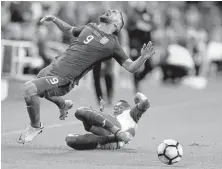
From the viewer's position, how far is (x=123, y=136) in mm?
8914

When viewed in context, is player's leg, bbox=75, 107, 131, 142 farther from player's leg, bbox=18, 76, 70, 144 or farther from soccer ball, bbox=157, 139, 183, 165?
soccer ball, bbox=157, 139, 183, 165

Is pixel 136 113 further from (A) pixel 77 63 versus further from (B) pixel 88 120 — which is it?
(A) pixel 77 63

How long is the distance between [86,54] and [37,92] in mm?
870

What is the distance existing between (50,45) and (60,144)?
35.3 feet

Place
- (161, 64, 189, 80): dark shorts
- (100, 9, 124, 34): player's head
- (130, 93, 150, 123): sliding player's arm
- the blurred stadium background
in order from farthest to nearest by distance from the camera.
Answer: (161, 64, 189, 80): dark shorts < (100, 9, 124, 34): player's head < (130, 93, 150, 123): sliding player's arm < the blurred stadium background

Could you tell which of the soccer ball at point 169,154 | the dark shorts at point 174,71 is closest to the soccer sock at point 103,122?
the soccer ball at point 169,154

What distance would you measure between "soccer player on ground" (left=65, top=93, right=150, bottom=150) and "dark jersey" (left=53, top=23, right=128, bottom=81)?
2.14ft

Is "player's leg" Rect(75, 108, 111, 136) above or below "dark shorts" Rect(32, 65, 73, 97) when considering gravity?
below

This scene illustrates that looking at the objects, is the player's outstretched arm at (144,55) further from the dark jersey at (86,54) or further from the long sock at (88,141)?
the long sock at (88,141)

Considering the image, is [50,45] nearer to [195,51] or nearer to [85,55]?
[195,51]

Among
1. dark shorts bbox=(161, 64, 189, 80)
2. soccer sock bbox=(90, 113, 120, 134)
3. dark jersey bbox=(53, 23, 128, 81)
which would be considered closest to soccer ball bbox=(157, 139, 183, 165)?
soccer sock bbox=(90, 113, 120, 134)

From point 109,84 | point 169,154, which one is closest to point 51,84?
point 169,154

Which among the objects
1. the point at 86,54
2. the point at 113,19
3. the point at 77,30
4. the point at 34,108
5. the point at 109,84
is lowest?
the point at 109,84

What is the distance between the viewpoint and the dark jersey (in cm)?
952
